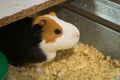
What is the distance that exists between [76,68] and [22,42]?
30 cm

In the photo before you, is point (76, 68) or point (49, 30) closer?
point (49, 30)

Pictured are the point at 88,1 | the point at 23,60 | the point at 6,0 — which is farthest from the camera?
the point at 88,1

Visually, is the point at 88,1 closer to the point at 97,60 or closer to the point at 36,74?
the point at 97,60

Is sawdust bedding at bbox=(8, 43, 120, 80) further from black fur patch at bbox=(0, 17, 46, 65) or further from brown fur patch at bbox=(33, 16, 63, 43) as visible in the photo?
brown fur patch at bbox=(33, 16, 63, 43)

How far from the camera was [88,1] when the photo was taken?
4.94 ft

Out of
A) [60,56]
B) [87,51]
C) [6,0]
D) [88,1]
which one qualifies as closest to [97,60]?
[87,51]

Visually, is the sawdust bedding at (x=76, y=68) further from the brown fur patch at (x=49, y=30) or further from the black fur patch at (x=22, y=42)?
the brown fur patch at (x=49, y=30)

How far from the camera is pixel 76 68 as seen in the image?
4.80 ft

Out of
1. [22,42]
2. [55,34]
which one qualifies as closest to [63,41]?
[55,34]

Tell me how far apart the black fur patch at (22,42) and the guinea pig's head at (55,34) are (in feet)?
0.08

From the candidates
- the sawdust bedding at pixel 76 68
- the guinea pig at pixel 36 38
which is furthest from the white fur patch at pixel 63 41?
the sawdust bedding at pixel 76 68

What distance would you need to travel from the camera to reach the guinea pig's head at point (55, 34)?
1.29 metres

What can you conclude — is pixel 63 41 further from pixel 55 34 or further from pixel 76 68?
pixel 76 68

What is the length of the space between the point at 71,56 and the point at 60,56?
Result: 0.05 m
